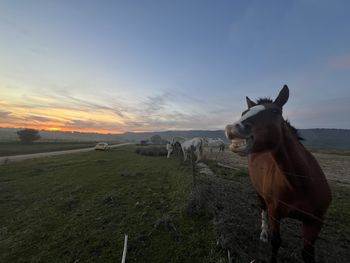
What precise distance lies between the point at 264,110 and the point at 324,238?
407 centimetres

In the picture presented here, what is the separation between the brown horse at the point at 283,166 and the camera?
7.12 feet

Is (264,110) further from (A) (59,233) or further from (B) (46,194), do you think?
(B) (46,194)

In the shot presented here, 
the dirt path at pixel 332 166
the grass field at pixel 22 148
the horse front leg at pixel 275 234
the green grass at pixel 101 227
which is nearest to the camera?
the horse front leg at pixel 275 234

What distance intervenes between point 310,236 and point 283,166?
1128mm

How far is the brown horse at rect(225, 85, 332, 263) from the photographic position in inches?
85.4

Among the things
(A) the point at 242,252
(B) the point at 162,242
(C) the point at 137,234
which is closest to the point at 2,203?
(C) the point at 137,234

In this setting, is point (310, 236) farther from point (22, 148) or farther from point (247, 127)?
point (22, 148)

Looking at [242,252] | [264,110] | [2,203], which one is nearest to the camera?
[264,110]

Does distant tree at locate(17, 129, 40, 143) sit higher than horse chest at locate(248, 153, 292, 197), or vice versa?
distant tree at locate(17, 129, 40, 143)

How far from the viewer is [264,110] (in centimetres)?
231

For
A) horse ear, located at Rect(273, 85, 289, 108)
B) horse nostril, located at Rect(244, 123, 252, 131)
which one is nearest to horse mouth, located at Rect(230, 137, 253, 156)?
horse nostril, located at Rect(244, 123, 252, 131)

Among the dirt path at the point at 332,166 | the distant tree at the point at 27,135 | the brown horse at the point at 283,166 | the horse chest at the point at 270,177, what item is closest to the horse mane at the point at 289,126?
the brown horse at the point at 283,166

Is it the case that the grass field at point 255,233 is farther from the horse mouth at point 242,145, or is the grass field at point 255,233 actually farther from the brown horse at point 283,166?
the horse mouth at point 242,145

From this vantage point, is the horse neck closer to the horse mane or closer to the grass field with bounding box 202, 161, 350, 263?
the horse mane
